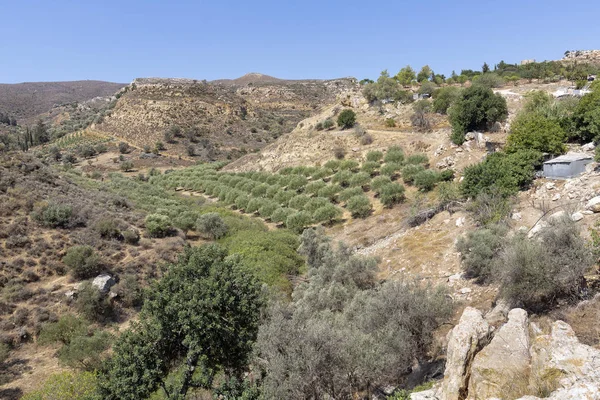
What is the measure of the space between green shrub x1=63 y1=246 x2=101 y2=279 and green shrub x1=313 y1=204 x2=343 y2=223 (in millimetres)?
13478

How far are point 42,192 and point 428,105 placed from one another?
110 ft

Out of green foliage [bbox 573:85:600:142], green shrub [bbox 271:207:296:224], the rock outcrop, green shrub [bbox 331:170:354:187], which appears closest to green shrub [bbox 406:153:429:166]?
green shrub [bbox 331:170:354:187]

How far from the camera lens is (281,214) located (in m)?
26.3

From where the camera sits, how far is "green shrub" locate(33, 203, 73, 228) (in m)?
18.3

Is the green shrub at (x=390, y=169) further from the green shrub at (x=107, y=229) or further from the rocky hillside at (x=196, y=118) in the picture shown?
the rocky hillside at (x=196, y=118)

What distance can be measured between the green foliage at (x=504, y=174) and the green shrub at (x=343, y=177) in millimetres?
11501

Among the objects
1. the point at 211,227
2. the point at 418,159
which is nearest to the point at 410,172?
the point at 418,159

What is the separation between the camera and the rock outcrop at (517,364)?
14.7 ft

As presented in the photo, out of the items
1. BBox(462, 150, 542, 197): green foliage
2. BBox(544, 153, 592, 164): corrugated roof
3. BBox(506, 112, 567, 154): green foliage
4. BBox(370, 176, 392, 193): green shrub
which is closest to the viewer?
BBox(544, 153, 592, 164): corrugated roof

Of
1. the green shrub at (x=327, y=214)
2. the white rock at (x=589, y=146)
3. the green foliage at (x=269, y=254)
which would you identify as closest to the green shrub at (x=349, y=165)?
the green shrub at (x=327, y=214)

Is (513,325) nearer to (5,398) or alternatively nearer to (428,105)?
(5,398)

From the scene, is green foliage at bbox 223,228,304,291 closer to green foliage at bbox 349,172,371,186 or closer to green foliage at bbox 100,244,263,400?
green foliage at bbox 100,244,263,400

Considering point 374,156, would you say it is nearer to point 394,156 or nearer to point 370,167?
point 370,167

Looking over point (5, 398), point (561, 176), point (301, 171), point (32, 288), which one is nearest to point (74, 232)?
point (32, 288)
